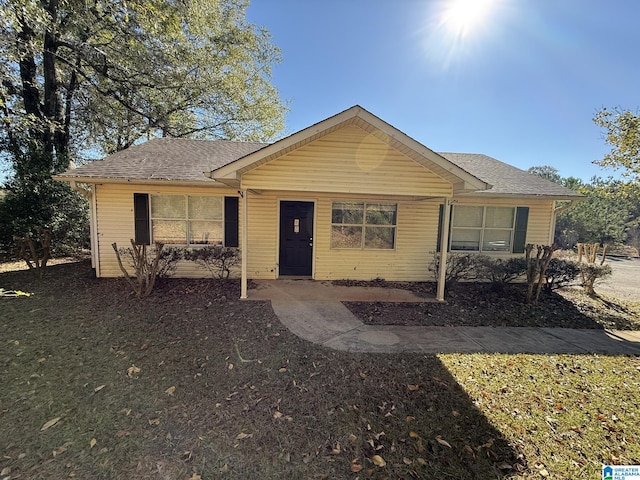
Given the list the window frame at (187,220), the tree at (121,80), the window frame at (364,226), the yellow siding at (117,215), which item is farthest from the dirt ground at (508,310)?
the tree at (121,80)

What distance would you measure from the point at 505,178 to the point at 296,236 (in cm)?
696

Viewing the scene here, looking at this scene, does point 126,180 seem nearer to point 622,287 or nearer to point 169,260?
point 169,260

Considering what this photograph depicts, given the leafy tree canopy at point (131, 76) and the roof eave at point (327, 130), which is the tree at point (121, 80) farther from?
the roof eave at point (327, 130)

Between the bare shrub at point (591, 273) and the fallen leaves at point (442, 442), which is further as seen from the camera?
the bare shrub at point (591, 273)

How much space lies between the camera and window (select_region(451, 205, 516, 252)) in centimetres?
853

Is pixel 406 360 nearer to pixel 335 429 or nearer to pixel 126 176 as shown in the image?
pixel 335 429

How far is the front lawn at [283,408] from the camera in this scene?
234cm

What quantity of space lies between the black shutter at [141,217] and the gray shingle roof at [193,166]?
70 cm

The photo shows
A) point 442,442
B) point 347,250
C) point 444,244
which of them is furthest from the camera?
point 347,250

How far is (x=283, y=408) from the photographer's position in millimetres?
2963

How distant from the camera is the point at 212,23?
14.2 metres

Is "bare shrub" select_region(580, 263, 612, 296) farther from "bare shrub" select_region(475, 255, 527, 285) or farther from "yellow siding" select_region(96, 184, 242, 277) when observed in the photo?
"yellow siding" select_region(96, 184, 242, 277)

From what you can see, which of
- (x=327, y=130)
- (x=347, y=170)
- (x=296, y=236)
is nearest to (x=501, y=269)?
(x=347, y=170)

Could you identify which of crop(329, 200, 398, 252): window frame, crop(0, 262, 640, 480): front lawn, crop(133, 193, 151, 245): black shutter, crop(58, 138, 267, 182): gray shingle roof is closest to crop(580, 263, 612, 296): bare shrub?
crop(0, 262, 640, 480): front lawn
